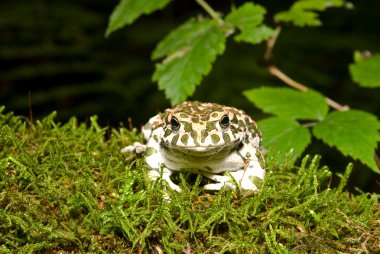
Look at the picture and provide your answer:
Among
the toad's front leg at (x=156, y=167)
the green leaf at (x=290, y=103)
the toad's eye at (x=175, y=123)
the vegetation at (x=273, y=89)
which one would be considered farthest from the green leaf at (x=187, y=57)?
the toad's eye at (x=175, y=123)

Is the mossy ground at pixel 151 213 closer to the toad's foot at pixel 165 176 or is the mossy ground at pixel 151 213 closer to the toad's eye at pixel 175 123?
the toad's foot at pixel 165 176

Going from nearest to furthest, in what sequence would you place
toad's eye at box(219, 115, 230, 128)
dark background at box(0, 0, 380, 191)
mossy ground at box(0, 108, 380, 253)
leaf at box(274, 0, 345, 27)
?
mossy ground at box(0, 108, 380, 253) < toad's eye at box(219, 115, 230, 128) < leaf at box(274, 0, 345, 27) < dark background at box(0, 0, 380, 191)

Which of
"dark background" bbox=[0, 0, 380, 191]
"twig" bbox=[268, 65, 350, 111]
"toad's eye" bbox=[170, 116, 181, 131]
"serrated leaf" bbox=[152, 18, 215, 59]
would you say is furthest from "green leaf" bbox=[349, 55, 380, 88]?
"dark background" bbox=[0, 0, 380, 191]

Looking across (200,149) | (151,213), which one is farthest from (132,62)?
(151,213)

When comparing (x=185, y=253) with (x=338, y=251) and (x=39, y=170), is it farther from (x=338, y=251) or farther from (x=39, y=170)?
(x=39, y=170)

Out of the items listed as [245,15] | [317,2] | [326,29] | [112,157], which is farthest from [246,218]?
[326,29]

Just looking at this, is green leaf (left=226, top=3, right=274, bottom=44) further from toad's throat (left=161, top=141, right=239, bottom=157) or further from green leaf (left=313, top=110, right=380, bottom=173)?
toad's throat (left=161, top=141, right=239, bottom=157)

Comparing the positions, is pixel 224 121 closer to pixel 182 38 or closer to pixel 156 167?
pixel 156 167
